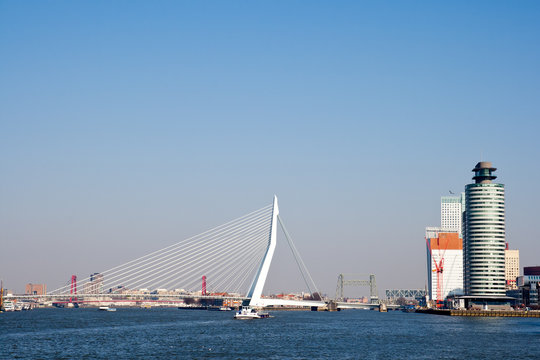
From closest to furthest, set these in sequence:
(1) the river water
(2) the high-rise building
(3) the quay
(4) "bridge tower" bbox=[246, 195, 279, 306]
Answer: (1) the river water
(4) "bridge tower" bbox=[246, 195, 279, 306]
(3) the quay
(2) the high-rise building

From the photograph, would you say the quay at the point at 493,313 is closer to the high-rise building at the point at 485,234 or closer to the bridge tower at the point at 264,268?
the high-rise building at the point at 485,234

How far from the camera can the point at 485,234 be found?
168000 mm

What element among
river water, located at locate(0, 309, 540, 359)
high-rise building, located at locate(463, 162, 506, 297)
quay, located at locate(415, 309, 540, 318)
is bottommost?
quay, located at locate(415, 309, 540, 318)

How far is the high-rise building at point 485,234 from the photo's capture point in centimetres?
16750

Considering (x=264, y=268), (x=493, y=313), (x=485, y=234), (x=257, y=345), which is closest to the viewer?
(x=257, y=345)

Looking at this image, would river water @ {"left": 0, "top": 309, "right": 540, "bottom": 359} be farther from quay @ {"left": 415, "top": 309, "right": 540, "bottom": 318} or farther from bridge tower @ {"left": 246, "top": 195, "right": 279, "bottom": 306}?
quay @ {"left": 415, "top": 309, "right": 540, "bottom": 318}

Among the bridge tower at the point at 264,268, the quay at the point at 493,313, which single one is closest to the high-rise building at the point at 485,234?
the quay at the point at 493,313

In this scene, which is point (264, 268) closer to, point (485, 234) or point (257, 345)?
point (257, 345)

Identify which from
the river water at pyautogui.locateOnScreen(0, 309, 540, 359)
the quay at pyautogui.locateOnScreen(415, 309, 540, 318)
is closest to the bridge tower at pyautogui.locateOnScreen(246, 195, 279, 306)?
the river water at pyautogui.locateOnScreen(0, 309, 540, 359)

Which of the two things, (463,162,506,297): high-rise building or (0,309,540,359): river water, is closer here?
(0,309,540,359): river water

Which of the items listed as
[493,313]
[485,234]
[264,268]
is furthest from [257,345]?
[485,234]

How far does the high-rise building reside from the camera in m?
168

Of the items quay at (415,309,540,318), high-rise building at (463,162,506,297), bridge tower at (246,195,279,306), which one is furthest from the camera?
high-rise building at (463,162,506,297)

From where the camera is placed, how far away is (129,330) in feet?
271
